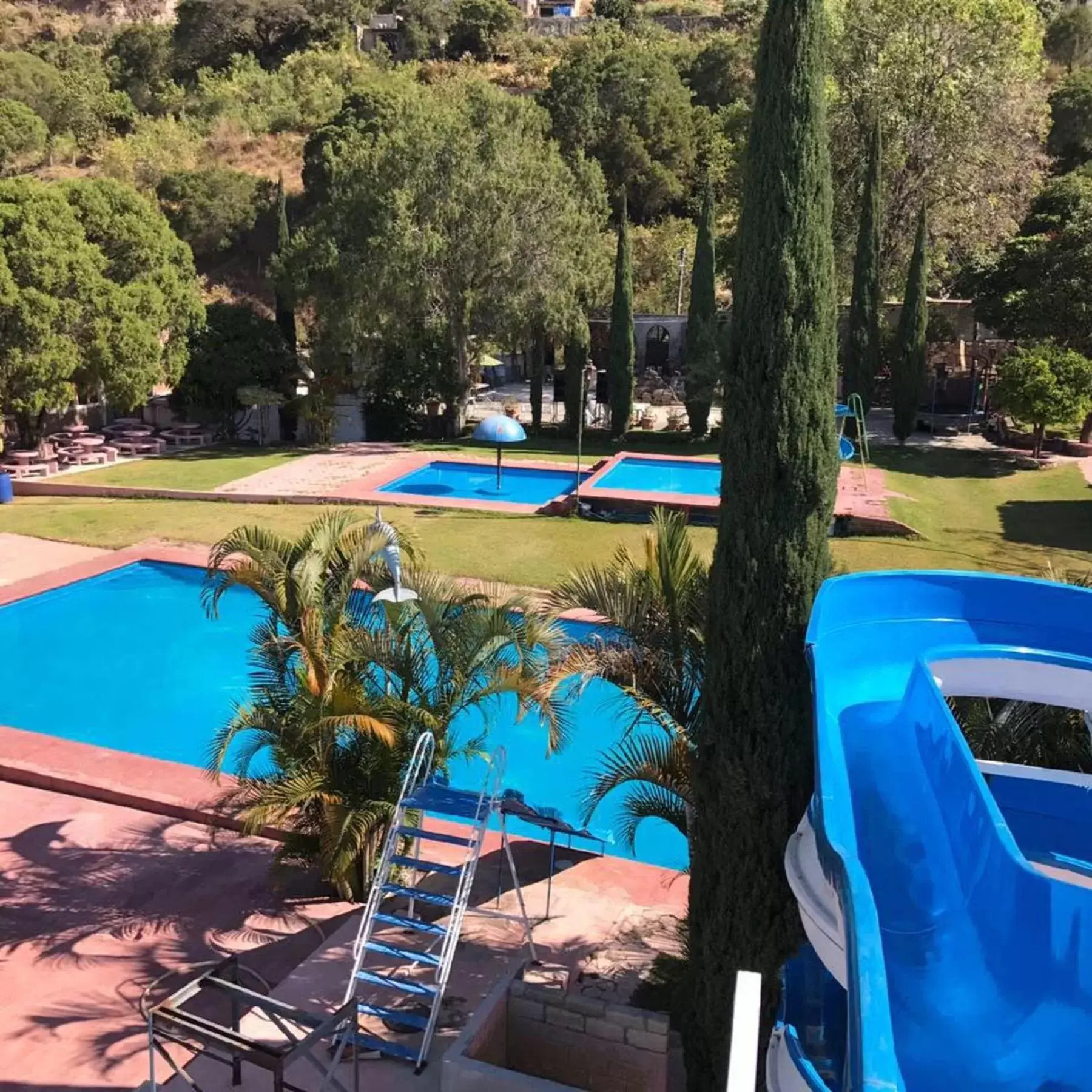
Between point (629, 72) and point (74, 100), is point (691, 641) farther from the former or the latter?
point (74, 100)

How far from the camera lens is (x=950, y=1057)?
293 centimetres

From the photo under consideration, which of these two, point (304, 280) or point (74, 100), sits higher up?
point (74, 100)

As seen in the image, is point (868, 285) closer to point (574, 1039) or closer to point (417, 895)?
point (417, 895)

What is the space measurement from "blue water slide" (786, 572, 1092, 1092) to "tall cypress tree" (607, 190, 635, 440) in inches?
943

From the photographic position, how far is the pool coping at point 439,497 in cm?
2128

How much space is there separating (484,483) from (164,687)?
12.2 m

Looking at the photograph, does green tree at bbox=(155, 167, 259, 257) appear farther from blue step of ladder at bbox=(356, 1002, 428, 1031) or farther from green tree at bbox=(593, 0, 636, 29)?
blue step of ladder at bbox=(356, 1002, 428, 1031)

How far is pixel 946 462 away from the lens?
25094 millimetres

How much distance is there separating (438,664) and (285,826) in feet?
7.74

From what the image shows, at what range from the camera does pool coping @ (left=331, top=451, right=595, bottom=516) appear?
69.8 feet

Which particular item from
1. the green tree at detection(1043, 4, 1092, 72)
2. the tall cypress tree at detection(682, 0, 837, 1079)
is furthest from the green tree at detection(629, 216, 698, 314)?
the tall cypress tree at detection(682, 0, 837, 1079)

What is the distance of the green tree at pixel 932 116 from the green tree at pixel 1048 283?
3553 mm

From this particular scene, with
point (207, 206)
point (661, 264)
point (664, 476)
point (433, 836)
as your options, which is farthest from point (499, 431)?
point (207, 206)

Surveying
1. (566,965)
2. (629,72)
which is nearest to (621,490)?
(566,965)
